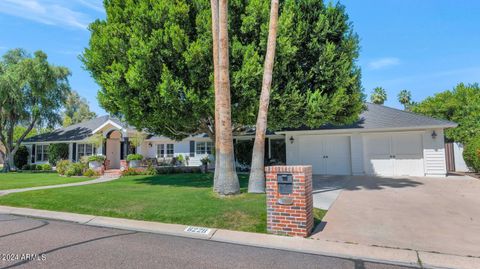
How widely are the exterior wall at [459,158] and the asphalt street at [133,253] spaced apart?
1972cm

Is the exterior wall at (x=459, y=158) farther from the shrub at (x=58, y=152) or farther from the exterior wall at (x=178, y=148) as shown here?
the shrub at (x=58, y=152)

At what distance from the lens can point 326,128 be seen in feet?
57.4

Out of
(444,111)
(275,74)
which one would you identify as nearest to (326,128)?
(275,74)

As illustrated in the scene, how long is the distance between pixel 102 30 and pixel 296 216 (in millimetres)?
9958

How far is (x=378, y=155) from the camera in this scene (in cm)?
1691

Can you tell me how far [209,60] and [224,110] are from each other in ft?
8.10

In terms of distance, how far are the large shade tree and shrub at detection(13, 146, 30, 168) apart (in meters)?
1.13

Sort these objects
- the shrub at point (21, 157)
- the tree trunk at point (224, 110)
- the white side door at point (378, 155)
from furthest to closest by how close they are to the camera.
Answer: the shrub at point (21, 157) < the white side door at point (378, 155) < the tree trunk at point (224, 110)

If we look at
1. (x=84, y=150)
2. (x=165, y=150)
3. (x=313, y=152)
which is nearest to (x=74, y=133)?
(x=84, y=150)

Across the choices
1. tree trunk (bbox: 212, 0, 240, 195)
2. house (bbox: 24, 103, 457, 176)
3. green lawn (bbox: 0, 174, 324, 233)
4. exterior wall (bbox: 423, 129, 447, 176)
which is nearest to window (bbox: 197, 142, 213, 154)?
house (bbox: 24, 103, 457, 176)

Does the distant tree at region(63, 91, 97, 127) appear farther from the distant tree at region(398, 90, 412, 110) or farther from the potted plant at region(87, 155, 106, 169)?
the distant tree at region(398, 90, 412, 110)

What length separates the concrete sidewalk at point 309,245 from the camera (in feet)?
15.8

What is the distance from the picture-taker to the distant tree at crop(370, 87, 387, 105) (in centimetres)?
4331

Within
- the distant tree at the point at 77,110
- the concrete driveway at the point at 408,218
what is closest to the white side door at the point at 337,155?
the concrete driveway at the point at 408,218
